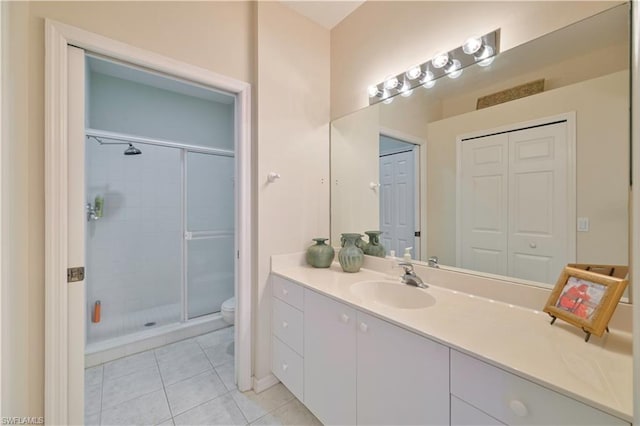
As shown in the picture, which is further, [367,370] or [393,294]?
[393,294]

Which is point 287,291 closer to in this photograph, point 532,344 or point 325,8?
point 532,344

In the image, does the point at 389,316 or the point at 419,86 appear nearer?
the point at 389,316

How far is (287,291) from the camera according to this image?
1.64m

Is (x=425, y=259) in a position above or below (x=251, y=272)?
above

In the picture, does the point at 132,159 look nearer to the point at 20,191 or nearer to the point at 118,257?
the point at 118,257

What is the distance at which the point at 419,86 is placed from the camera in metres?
1.55

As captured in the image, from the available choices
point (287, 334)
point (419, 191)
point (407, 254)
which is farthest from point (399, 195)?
point (287, 334)

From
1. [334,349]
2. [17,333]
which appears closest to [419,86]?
[334,349]

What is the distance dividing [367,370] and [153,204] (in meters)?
2.66

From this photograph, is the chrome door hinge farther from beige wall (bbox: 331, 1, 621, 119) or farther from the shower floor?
beige wall (bbox: 331, 1, 621, 119)

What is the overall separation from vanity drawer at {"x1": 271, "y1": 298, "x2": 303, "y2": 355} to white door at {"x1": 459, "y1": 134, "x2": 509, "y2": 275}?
3.23 ft

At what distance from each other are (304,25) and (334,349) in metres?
2.24

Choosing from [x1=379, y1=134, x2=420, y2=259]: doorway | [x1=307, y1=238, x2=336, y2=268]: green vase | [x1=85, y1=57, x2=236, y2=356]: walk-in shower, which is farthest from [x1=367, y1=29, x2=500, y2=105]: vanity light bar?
[x1=85, y1=57, x2=236, y2=356]: walk-in shower

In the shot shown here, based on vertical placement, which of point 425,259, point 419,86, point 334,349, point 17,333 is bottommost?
point 334,349
